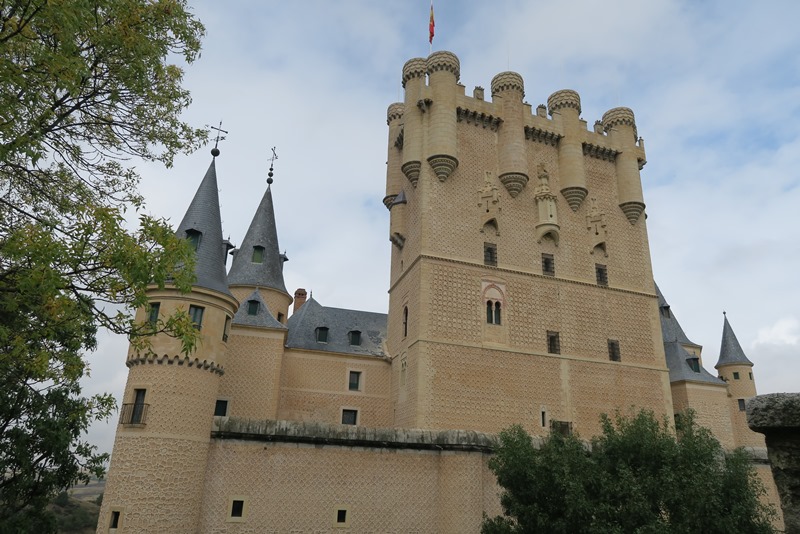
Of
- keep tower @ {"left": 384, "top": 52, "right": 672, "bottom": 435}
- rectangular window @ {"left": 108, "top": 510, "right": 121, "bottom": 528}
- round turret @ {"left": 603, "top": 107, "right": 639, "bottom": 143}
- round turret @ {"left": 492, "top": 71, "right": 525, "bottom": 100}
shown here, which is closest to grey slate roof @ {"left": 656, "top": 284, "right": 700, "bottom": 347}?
keep tower @ {"left": 384, "top": 52, "right": 672, "bottom": 435}

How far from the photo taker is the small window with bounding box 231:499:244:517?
519 inches

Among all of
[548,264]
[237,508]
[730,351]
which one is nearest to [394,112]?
[548,264]

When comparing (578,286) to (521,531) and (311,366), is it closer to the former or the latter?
(311,366)

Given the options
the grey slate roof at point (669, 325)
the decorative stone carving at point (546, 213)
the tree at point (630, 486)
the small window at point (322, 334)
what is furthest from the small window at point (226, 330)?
the grey slate roof at point (669, 325)

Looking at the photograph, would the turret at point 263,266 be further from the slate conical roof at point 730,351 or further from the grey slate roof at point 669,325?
the slate conical roof at point 730,351

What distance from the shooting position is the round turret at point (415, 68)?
79.2 ft

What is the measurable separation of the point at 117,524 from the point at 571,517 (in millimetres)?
10232

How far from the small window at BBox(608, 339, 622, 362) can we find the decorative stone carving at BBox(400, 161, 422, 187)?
10.8m

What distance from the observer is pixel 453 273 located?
2141 centimetres

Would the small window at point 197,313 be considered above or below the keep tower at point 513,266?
below

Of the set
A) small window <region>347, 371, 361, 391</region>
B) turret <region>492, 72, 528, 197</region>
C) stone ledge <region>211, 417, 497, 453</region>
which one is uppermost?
turret <region>492, 72, 528, 197</region>

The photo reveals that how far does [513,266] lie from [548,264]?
6.16 ft

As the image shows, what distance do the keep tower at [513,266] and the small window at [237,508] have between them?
744cm

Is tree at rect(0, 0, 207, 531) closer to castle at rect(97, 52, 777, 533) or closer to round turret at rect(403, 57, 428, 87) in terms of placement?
castle at rect(97, 52, 777, 533)
